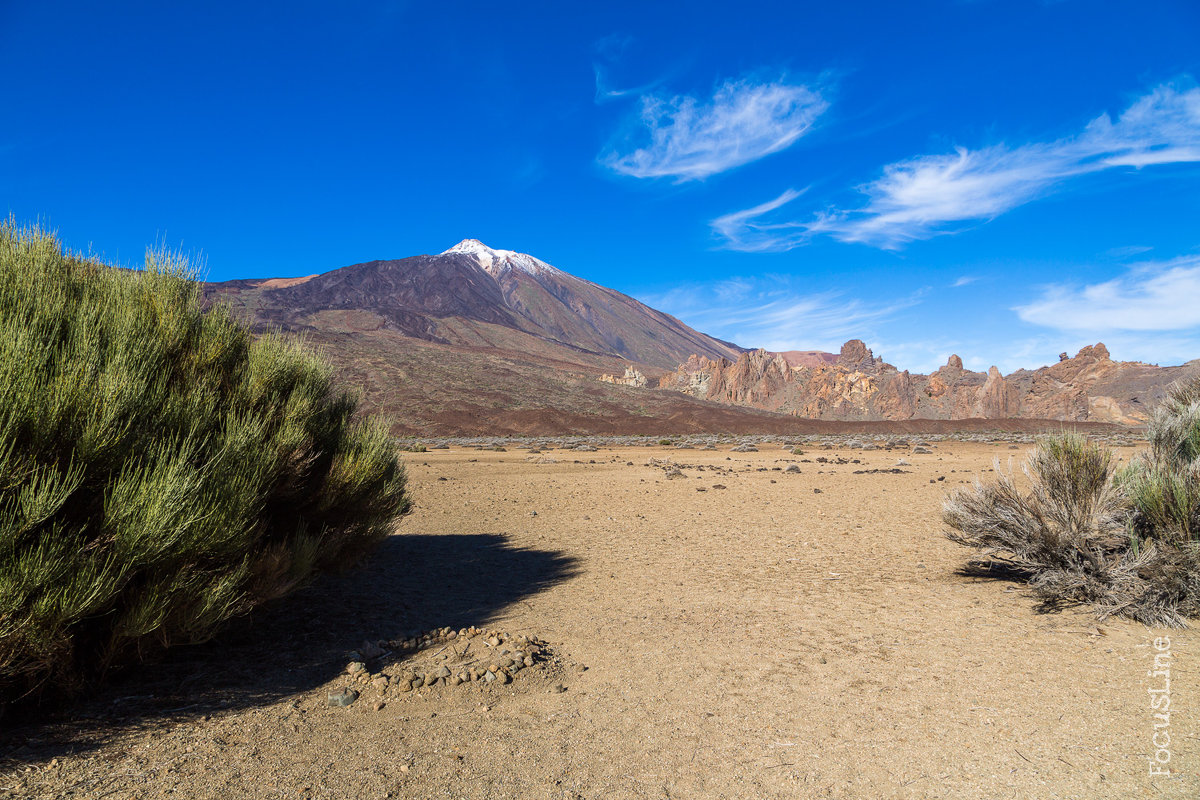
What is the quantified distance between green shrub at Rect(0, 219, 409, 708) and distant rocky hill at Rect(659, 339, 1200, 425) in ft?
306

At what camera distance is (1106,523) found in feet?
20.1

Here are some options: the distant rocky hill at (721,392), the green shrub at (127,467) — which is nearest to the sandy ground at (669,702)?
the green shrub at (127,467)

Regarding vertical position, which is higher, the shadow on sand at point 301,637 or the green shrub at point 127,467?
the green shrub at point 127,467

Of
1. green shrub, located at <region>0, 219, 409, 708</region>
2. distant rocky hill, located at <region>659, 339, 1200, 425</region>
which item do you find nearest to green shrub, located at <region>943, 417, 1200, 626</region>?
green shrub, located at <region>0, 219, 409, 708</region>

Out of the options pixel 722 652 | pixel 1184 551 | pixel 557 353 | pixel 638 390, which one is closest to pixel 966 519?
pixel 1184 551

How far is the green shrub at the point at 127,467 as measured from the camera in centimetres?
352

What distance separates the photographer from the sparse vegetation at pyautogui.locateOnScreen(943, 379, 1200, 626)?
5625mm

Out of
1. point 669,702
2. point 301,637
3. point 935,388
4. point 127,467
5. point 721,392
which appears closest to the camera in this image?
point 127,467

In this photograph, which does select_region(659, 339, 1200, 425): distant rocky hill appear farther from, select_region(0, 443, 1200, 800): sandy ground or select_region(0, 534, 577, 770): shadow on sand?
select_region(0, 534, 577, 770): shadow on sand

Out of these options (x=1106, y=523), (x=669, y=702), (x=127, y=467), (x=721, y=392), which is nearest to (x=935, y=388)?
(x=721, y=392)

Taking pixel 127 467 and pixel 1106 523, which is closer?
pixel 127 467

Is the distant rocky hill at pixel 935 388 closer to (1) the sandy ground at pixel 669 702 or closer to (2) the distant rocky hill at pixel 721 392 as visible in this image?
(2) the distant rocky hill at pixel 721 392

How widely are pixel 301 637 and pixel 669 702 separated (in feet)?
12.0

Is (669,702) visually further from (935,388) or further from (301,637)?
(935,388)
